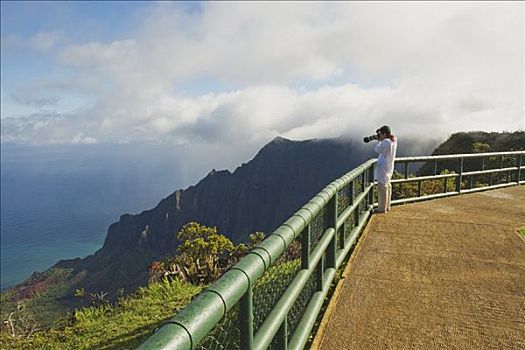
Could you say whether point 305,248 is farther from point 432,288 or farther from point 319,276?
point 432,288

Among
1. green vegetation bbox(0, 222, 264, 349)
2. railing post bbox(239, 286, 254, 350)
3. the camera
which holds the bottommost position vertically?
green vegetation bbox(0, 222, 264, 349)

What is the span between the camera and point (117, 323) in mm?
6023

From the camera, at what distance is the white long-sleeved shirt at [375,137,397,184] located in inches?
283

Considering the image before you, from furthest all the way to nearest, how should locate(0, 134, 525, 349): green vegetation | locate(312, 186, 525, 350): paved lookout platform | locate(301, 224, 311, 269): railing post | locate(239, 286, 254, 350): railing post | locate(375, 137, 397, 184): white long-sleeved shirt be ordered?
locate(375, 137, 397, 184): white long-sleeved shirt → locate(0, 134, 525, 349): green vegetation → locate(312, 186, 525, 350): paved lookout platform → locate(301, 224, 311, 269): railing post → locate(239, 286, 254, 350): railing post

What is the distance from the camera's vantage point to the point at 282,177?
151625 mm

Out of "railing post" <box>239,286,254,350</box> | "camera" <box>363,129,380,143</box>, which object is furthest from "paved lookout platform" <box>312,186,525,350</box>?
"railing post" <box>239,286,254,350</box>

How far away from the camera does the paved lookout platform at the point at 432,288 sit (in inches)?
137

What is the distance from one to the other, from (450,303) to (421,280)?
0.58m

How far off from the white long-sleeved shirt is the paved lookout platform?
2.30 ft

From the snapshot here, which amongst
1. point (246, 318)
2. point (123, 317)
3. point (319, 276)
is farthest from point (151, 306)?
point (246, 318)

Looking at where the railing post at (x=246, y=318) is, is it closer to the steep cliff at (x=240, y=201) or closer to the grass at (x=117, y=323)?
the grass at (x=117, y=323)

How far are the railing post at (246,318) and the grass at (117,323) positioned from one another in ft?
12.3

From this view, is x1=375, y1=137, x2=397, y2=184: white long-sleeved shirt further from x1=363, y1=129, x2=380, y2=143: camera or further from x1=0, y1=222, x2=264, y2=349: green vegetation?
x1=0, y1=222, x2=264, y2=349: green vegetation

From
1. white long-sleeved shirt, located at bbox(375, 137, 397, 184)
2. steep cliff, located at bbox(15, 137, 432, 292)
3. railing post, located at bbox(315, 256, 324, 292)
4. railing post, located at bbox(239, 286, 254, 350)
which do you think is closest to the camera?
railing post, located at bbox(239, 286, 254, 350)
